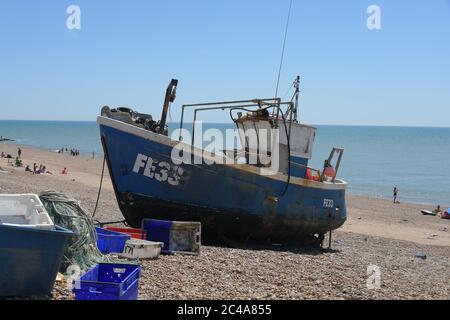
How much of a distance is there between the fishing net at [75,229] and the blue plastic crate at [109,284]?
0.58 m

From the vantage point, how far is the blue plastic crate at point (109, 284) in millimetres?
5730

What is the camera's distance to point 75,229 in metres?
7.63

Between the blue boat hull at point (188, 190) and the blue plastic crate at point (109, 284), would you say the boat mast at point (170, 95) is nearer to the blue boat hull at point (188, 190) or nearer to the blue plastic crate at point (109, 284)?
the blue boat hull at point (188, 190)

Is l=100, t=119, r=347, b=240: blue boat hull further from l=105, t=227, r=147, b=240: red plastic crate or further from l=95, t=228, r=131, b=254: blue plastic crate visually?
l=95, t=228, r=131, b=254: blue plastic crate

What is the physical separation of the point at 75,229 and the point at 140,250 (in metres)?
1.56

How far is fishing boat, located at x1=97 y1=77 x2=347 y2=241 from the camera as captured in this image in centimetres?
1162

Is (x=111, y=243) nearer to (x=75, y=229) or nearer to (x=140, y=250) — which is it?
(x=140, y=250)

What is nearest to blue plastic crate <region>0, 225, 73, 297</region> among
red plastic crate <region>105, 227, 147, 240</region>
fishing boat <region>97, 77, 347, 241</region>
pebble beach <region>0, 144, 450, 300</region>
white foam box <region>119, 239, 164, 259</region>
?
pebble beach <region>0, 144, 450, 300</region>

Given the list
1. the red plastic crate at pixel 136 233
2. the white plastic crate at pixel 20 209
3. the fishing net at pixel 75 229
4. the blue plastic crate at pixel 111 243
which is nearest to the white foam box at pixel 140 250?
the blue plastic crate at pixel 111 243

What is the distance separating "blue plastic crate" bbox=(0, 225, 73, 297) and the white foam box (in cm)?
260

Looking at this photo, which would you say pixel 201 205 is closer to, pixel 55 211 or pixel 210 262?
pixel 210 262

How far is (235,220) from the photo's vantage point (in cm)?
1215

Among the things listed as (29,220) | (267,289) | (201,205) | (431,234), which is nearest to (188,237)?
(201,205)
